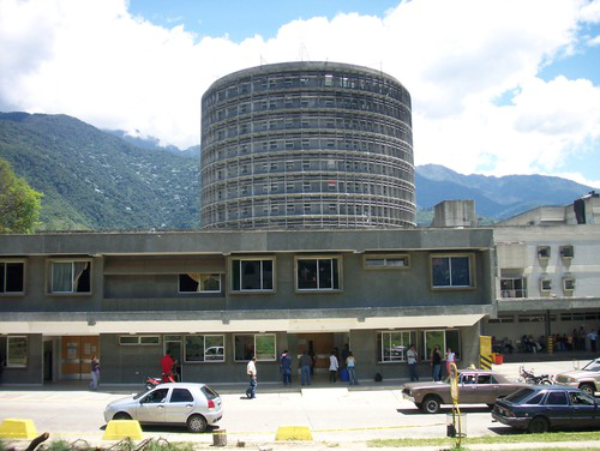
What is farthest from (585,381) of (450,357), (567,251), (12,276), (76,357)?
(567,251)

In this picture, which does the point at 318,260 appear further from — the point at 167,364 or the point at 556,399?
the point at 556,399

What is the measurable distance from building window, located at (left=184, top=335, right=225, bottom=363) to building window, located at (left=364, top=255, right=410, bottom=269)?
24.4 ft

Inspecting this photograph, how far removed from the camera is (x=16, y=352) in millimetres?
29406

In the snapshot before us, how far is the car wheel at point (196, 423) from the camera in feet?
62.5

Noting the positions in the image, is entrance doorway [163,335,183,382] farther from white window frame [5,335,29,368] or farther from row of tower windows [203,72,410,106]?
row of tower windows [203,72,410,106]

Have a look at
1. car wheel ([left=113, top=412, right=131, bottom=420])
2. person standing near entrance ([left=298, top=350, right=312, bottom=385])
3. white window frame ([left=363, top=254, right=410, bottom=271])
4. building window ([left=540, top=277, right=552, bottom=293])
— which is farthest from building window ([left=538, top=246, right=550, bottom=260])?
car wheel ([left=113, top=412, right=131, bottom=420])

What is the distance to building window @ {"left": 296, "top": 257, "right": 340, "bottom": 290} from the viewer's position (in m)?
29.7

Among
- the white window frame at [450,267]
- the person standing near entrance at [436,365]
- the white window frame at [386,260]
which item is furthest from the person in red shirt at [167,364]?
the white window frame at [450,267]

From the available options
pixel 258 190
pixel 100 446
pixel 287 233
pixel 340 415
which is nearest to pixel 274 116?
pixel 258 190

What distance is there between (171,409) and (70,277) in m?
12.9

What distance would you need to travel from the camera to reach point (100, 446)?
15.4 meters

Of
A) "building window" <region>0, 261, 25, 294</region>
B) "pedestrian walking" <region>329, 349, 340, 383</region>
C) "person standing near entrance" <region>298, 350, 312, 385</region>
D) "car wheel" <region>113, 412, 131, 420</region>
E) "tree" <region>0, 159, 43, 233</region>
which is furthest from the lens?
"tree" <region>0, 159, 43, 233</region>

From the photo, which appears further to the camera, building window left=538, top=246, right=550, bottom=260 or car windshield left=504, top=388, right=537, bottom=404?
building window left=538, top=246, right=550, bottom=260

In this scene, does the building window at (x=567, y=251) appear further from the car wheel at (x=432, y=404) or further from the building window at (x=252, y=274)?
the car wheel at (x=432, y=404)
